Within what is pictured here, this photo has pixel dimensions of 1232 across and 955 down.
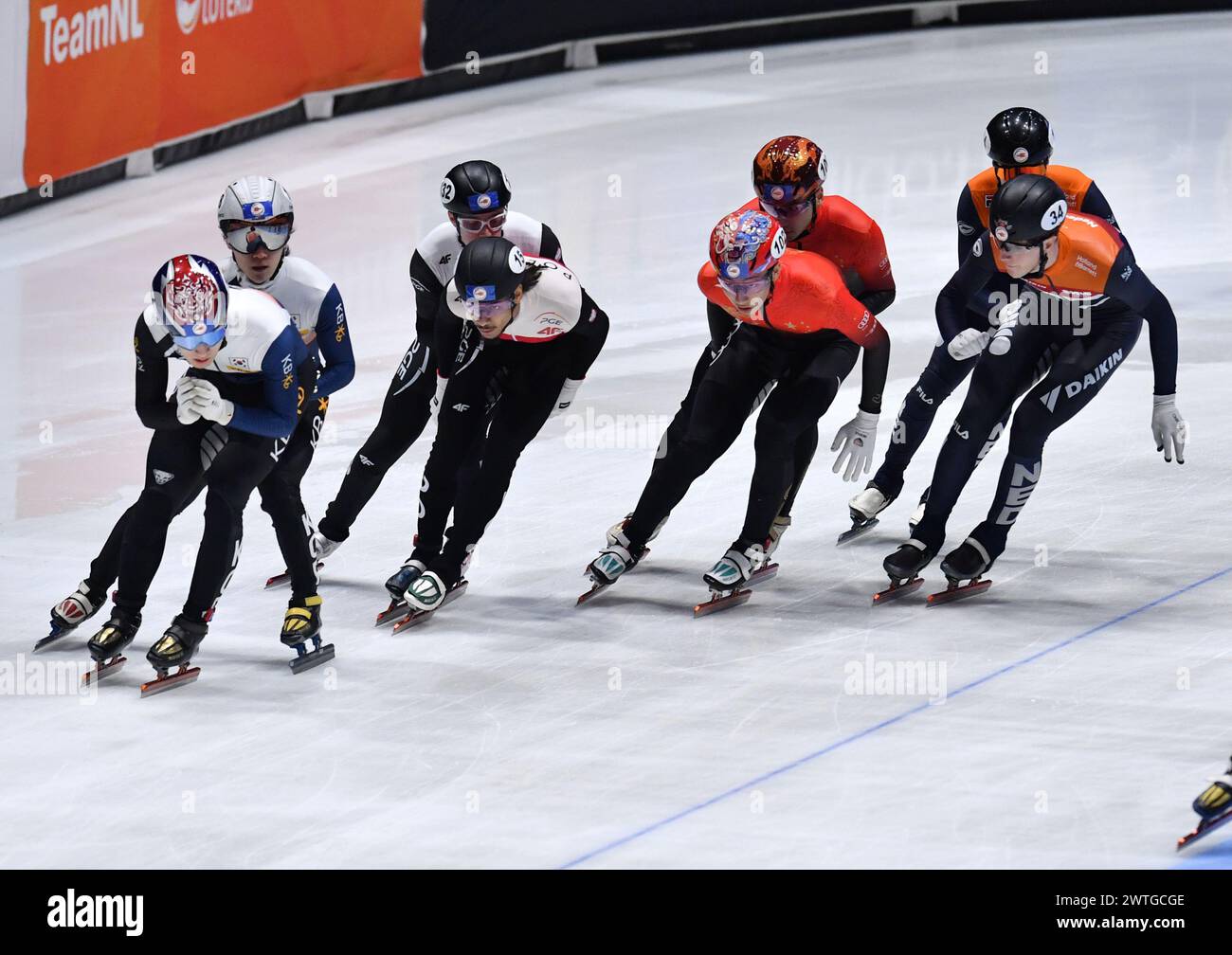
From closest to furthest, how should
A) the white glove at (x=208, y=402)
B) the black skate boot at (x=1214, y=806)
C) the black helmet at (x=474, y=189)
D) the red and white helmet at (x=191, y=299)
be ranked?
the black skate boot at (x=1214, y=806) → the red and white helmet at (x=191, y=299) → the white glove at (x=208, y=402) → the black helmet at (x=474, y=189)

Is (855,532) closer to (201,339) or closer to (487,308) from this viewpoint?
(487,308)

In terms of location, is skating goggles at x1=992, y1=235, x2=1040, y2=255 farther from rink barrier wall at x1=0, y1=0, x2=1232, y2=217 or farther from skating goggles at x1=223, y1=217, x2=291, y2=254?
rink barrier wall at x1=0, y1=0, x2=1232, y2=217

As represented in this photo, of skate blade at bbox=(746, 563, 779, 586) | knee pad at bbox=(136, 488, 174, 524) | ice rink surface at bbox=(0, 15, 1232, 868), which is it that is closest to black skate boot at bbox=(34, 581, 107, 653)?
ice rink surface at bbox=(0, 15, 1232, 868)

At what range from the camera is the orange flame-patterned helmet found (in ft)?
22.9

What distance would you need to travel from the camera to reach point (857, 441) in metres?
7.14

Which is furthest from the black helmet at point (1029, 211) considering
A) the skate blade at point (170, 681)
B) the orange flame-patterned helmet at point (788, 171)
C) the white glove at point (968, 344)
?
the skate blade at point (170, 681)

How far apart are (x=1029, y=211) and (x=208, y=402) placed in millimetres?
2507

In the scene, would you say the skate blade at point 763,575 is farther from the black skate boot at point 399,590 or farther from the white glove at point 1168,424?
the white glove at point 1168,424

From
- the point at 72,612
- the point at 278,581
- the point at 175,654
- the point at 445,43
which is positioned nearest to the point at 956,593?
the point at 278,581

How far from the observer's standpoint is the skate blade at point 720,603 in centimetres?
693

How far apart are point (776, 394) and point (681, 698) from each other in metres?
1.24

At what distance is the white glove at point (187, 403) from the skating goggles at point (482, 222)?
49.1 inches
